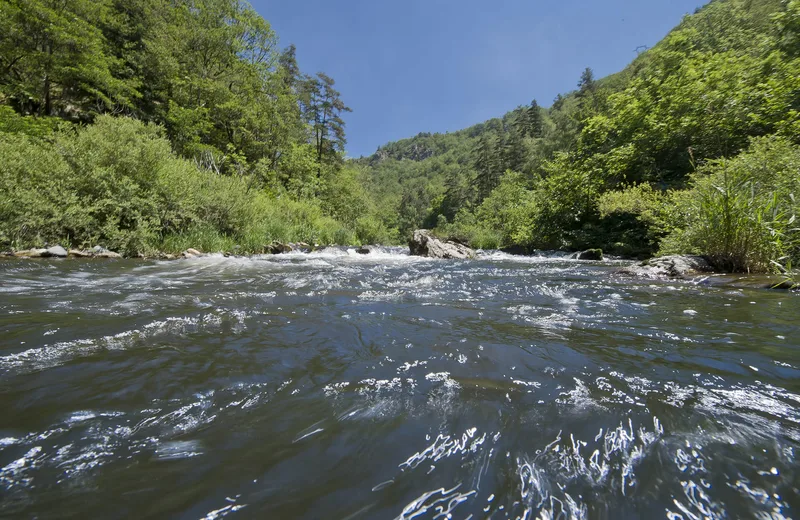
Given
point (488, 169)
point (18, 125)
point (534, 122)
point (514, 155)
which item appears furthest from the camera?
point (534, 122)

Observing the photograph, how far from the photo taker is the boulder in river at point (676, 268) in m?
6.53

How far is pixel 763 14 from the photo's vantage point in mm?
31688

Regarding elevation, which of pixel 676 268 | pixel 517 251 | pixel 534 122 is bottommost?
pixel 676 268

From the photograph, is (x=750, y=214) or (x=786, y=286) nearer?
(x=786, y=286)

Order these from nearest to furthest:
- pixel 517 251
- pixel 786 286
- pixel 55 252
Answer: pixel 786 286
pixel 55 252
pixel 517 251

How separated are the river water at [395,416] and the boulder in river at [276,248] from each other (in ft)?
35.2

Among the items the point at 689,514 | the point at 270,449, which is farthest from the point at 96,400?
the point at 689,514

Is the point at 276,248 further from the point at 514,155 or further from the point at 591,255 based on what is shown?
the point at 514,155

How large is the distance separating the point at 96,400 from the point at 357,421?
1414 millimetres

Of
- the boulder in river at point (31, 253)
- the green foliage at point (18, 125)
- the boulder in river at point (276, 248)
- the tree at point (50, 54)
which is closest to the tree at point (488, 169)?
the boulder in river at point (276, 248)

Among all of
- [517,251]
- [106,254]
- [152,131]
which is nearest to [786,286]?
[517,251]

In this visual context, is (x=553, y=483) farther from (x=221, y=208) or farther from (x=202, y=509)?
(x=221, y=208)

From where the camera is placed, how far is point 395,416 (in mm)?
1657

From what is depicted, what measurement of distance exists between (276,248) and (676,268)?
13.6 meters
